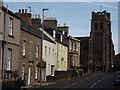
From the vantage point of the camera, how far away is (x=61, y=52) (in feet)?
171

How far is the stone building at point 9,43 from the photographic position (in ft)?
80.0

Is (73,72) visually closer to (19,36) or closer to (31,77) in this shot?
(31,77)

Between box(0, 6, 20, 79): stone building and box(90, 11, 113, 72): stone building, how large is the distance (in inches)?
3124

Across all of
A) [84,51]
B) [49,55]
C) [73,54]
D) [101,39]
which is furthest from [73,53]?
[101,39]

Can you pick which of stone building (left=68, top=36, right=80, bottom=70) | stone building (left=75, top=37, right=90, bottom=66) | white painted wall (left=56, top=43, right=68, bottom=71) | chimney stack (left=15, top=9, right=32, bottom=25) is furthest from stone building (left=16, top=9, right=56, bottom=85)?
stone building (left=75, top=37, right=90, bottom=66)

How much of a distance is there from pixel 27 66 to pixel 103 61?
7716 centimetres

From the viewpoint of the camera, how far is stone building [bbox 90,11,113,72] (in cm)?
10806

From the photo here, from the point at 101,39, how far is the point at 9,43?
8816 centimetres

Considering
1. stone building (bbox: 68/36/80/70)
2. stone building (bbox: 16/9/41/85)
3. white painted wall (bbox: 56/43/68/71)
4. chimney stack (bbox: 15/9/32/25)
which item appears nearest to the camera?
stone building (bbox: 16/9/41/85)

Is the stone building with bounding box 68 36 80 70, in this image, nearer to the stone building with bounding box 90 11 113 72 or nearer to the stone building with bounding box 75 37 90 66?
the stone building with bounding box 75 37 90 66

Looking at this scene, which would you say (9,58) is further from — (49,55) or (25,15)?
(49,55)

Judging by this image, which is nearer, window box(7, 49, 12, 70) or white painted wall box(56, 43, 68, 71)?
window box(7, 49, 12, 70)

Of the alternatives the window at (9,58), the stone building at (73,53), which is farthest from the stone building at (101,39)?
the window at (9,58)

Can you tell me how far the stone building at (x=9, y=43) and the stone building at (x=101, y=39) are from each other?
7936 cm
